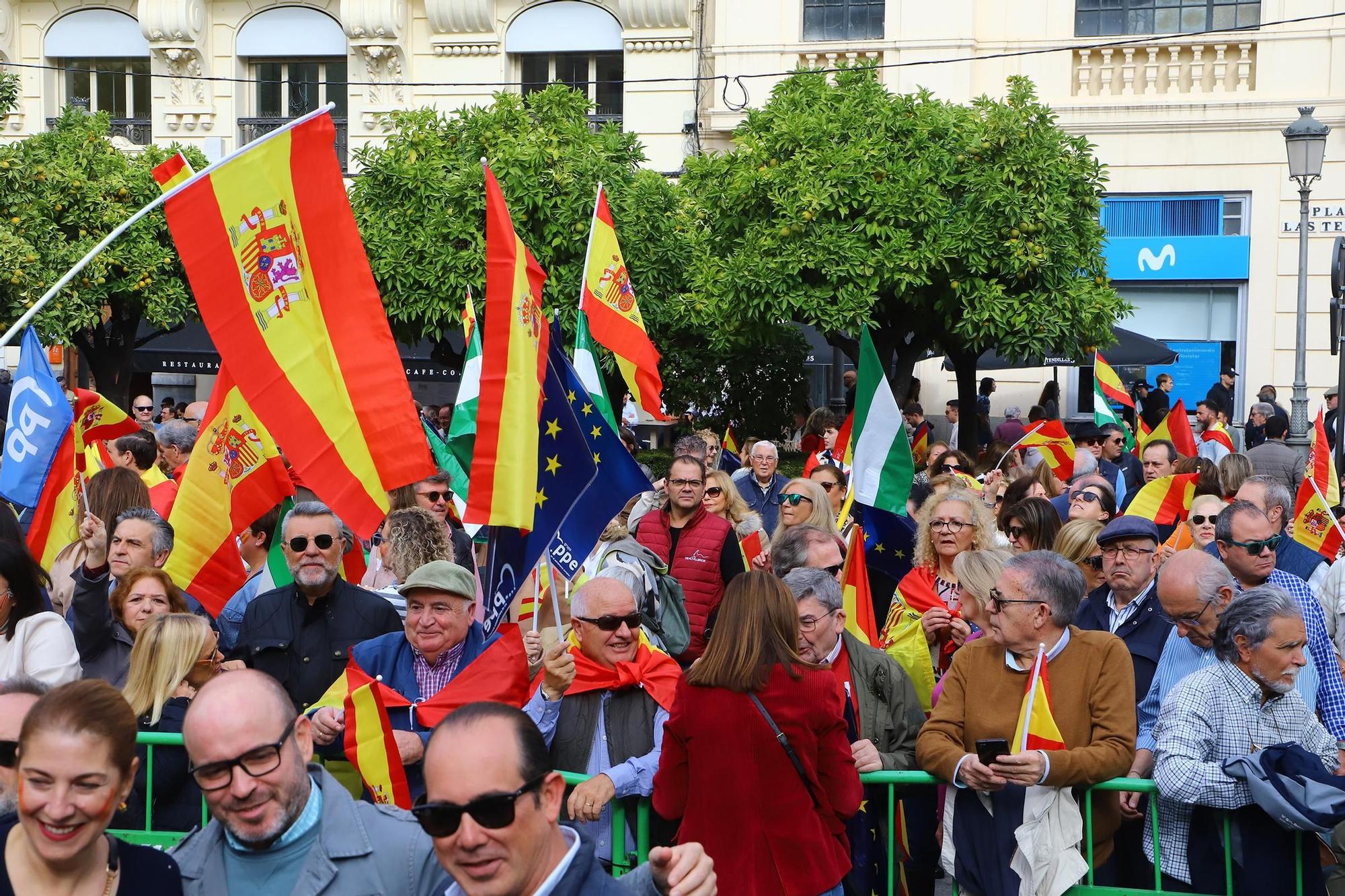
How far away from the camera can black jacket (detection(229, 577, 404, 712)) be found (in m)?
5.69

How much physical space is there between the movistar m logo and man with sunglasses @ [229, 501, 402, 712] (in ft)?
61.1

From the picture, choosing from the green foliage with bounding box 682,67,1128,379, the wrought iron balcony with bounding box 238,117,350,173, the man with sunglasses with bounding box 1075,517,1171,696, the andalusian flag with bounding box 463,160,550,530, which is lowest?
the man with sunglasses with bounding box 1075,517,1171,696

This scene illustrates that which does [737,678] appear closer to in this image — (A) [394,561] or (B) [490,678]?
(B) [490,678]

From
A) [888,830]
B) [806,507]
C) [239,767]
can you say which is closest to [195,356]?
[806,507]

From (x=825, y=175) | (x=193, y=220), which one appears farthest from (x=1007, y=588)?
(x=825, y=175)

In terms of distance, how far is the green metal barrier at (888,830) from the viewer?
4641 millimetres

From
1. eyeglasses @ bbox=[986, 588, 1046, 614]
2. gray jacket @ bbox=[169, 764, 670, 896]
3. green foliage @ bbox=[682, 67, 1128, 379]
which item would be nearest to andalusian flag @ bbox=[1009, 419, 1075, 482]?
green foliage @ bbox=[682, 67, 1128, 379]

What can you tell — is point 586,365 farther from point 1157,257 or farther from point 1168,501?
point 1157,257

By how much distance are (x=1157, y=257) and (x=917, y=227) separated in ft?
24.6

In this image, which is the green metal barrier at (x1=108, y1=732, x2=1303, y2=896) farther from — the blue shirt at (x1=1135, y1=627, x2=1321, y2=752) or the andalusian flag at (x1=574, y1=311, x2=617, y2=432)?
the andalusian flag at (x1=574, y1=311, x2=617, y2=432)

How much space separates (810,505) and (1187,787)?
3.79 meters

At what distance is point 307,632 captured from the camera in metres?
5.79

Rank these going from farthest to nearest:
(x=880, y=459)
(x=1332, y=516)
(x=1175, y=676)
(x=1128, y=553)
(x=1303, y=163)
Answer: (x=1303, y=163) → (x=880, y=459) → (x=1332, y=516) → (x=1128, y=553) → (x=1175, y=676)

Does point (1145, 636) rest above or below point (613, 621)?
below
